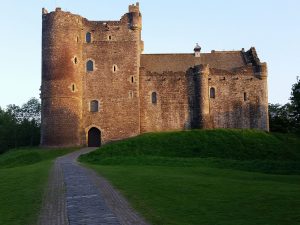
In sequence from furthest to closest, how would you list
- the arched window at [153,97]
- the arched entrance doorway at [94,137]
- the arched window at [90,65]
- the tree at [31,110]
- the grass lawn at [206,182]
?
the tree at [31,110] → the arched window at [153,97] → the arched window at [90,65] → the arched entrance doorway at [94,137] → the grass lawn at [206,182]

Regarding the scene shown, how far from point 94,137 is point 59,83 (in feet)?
24.9

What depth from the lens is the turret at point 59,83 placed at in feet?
157

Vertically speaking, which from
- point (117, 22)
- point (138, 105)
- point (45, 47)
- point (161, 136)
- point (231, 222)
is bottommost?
point (231, 222)

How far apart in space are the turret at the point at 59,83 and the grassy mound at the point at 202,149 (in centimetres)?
744

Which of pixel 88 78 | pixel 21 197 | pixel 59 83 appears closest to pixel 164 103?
pixel 88 78

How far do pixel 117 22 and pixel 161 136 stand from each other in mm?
15380

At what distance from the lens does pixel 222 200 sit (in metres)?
16.8

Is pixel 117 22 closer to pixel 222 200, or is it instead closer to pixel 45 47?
pixel 45 47

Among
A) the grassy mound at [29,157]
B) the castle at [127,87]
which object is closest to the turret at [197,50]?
the castle at [127,87]

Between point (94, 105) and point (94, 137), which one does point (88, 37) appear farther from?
point (94, 137)

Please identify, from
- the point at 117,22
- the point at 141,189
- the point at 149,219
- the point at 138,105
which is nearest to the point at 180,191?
the point at 141,189

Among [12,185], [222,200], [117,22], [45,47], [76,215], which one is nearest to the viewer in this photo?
[76,215]

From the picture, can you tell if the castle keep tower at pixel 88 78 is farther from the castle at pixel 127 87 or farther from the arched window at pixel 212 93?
the arched window at pixel 212 93

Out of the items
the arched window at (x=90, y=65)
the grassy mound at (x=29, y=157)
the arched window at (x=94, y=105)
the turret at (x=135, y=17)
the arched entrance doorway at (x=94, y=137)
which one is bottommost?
the grassy mound at (x=29, y=157)
